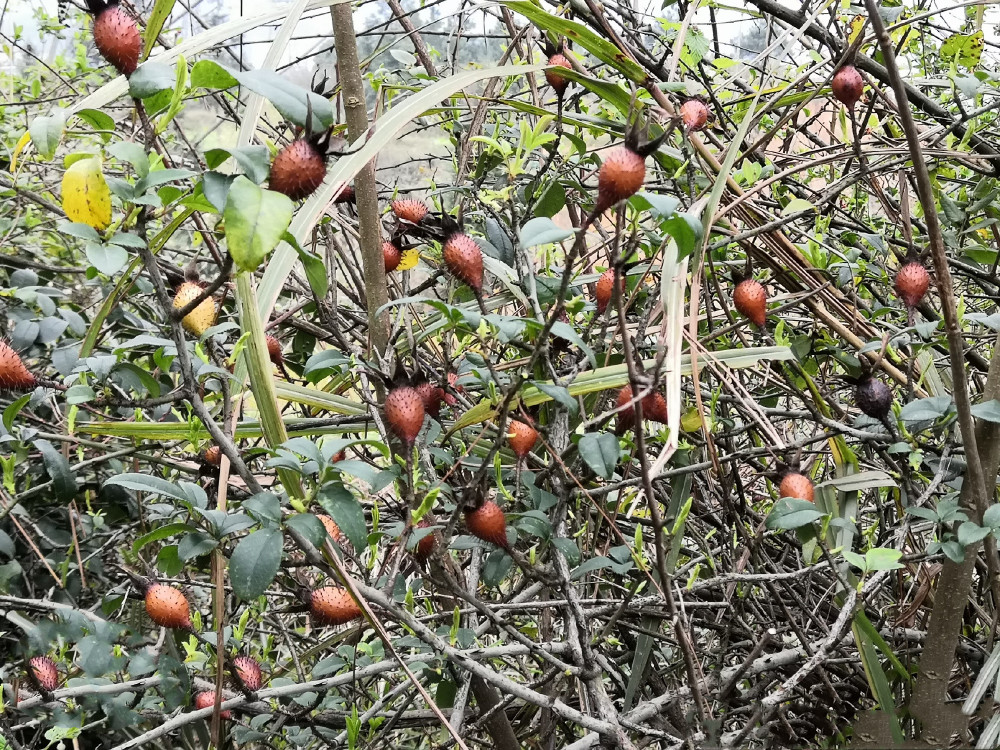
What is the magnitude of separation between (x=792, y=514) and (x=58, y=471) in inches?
42.4

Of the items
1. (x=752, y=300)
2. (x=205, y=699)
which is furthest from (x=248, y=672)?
(x=752, y=300)

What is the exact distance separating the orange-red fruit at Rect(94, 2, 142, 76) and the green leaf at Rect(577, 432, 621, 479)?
1.61 ft

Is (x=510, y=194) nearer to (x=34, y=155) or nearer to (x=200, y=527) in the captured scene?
(x=200, y=527)

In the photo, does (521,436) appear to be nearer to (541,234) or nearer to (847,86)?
(541,234)

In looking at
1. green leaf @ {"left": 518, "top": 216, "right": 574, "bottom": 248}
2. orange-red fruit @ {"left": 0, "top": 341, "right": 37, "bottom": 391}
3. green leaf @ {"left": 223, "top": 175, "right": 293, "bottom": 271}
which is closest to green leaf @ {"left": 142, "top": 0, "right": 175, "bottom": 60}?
green leaf @ {"left": 223, "top": 175, "right": 293, "bottom": 271}

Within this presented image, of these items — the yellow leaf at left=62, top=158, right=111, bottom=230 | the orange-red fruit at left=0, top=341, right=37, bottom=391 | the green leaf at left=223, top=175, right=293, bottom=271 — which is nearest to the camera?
the green leaf at left=223, top=175, right=293, bottom=271

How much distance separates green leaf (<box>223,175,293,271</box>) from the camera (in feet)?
1.62

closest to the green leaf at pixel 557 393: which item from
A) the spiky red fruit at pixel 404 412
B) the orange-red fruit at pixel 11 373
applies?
the spiky red fruit at pixel 404 412

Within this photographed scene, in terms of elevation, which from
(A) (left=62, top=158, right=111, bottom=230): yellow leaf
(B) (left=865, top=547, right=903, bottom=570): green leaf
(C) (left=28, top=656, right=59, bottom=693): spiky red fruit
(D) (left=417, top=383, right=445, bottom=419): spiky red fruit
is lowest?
(C) (left=28, top=656, right=59, bottom=693): spiky red fruit

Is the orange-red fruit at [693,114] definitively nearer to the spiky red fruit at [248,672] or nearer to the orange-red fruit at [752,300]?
the orange-red fruit at [752,300]

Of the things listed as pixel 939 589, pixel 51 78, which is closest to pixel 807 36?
pixel 939 589

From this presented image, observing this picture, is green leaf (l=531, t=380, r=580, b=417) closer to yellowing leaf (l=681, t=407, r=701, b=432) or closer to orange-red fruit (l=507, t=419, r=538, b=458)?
orange-red fruit (l=507, t=419, r=538, b=458)

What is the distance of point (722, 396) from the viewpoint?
1103 mm

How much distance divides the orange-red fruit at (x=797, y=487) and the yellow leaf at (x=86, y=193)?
674 mm
